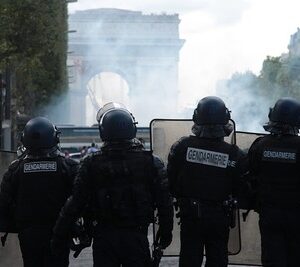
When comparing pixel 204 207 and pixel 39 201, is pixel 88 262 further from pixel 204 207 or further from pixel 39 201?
pixel 204 207

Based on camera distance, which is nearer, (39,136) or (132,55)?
(39,136)

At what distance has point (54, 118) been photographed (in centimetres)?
7006

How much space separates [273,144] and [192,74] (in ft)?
215

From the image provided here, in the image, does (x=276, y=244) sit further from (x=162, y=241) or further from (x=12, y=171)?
(x=12, y=171)

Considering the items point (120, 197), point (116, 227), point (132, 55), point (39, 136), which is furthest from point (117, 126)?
point (132, 55)

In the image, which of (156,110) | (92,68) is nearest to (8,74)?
(156,110)

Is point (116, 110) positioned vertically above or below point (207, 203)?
above

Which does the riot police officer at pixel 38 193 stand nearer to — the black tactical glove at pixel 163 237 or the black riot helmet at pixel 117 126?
the black riot helmet at pixel 117 126

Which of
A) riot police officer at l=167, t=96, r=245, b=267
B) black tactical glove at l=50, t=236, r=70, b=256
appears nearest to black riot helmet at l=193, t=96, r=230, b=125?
riot police officer at l=167, t=96, r=245, b=267

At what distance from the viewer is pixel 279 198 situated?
6.71 metres

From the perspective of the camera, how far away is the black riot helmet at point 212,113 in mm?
6902

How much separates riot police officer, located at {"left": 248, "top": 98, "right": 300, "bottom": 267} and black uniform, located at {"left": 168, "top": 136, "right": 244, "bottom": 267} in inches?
8.1

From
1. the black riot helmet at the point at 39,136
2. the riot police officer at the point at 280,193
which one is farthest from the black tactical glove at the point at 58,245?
the riot police officer at the point at 280,193

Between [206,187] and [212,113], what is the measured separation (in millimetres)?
566
